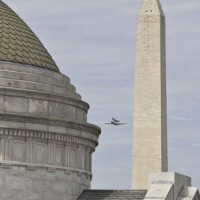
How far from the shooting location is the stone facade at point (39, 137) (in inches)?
1388

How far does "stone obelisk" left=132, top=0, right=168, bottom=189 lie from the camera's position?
6800 centimetres

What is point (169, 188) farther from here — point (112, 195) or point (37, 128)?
point (37, 128)

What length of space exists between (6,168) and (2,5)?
8336 millimetres

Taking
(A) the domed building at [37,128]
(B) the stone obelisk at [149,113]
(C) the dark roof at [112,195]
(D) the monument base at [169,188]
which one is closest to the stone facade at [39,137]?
(A) the domed building at [37,128]

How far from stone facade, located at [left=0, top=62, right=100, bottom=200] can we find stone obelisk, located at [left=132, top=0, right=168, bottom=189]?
1192 inches

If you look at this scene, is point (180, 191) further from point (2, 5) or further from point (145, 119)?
point (145, 119)

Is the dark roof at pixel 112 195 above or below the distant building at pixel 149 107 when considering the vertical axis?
below

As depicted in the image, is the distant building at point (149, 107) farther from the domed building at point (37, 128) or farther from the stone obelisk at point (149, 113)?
the domed building at point (37, 128)

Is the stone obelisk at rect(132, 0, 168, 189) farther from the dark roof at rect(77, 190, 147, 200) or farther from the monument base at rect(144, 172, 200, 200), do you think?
the monument base at rect(144, 172, 200, 200)

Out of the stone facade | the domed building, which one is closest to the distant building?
the domed building

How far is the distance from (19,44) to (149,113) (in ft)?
103

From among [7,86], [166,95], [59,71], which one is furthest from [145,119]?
[7,86]

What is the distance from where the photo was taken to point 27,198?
3541 centimetres

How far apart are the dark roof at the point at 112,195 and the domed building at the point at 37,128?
1.38ft
